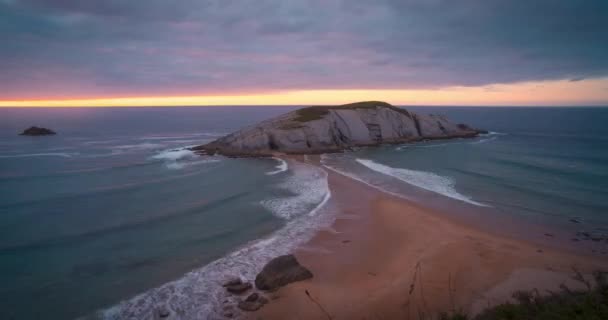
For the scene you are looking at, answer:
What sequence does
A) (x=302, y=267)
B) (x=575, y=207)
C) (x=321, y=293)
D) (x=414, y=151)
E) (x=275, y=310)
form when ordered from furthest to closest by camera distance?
(x=414, y=151)
(x=575, y=207)
(x=302, y=267)
(x=321, y=293)
(x=275, y=310)

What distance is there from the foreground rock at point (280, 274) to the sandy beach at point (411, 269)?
0.32 m

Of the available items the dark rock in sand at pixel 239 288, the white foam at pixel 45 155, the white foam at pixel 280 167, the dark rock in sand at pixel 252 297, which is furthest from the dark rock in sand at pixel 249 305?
the white foam at pixel 45 155

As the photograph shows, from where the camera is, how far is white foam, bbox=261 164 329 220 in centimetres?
2442

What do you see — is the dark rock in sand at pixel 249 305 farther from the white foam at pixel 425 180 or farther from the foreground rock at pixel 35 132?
the foreground rock at pixel 35 132

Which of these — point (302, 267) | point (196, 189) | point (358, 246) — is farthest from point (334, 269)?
point (196, 189)

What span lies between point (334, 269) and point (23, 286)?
13.1 metres

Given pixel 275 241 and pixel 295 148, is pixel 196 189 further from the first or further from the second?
pixel 295 148

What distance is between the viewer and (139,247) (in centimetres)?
1834

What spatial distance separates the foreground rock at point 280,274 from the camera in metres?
14.0

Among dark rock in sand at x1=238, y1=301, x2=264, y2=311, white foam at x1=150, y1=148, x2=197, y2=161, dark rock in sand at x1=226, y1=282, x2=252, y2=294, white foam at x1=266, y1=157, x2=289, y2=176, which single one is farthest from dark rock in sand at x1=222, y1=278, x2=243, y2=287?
white foam at x1=150, y1=148, x2=197, y2=161

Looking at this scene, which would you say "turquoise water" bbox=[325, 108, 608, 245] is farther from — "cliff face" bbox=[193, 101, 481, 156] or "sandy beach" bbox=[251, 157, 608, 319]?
"cliff face" bbox=[193, 101, 481, 156]

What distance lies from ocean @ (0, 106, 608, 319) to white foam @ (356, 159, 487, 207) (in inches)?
Answer: 4.5

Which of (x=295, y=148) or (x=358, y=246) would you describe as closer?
(x=358, y=246)

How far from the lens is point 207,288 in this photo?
1410 centimetres
